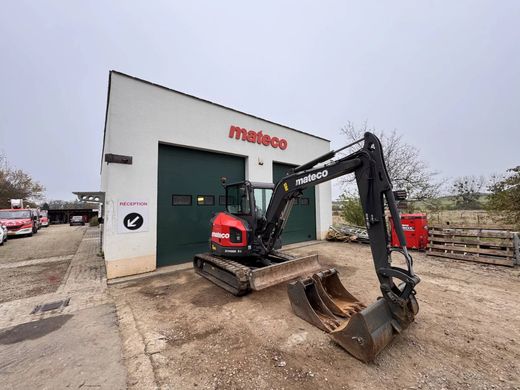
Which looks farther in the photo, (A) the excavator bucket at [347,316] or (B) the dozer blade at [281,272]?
(B) the dozer blade at [281,272]

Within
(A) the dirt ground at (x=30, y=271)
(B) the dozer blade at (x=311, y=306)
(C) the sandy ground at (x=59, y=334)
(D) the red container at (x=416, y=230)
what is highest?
(D) the red container at (x=416, y=230)

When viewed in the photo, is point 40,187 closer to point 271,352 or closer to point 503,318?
point 271,352

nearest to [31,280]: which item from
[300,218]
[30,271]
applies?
[30,271]

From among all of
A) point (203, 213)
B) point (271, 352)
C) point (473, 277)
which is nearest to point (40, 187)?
point (203, 213)

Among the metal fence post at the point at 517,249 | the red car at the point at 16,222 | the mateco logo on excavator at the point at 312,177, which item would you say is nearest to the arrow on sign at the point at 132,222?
the mateco logo on excavator at the point at 312,177

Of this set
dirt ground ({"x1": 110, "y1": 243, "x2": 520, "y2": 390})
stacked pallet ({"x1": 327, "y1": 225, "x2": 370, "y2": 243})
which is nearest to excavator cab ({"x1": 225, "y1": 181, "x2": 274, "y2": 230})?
dirt ground ({"x1": 110, "y1": 243, "x2": 520, "y2": 390})

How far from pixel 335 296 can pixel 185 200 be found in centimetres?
517

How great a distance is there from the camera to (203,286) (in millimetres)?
4914

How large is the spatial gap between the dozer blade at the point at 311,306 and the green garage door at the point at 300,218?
19.4ft

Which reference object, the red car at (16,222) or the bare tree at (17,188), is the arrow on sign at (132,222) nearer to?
the red car at (16,222)

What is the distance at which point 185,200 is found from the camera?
279 inches

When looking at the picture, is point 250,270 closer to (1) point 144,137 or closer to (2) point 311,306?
(2) point 311,306

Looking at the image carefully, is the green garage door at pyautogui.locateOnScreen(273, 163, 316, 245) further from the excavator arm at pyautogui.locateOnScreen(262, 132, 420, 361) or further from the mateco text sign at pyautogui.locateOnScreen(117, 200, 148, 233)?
the excavator arm at pyautogui.locateOnScreen(262, 132, 420, 361)

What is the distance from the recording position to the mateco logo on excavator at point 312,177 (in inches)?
140
